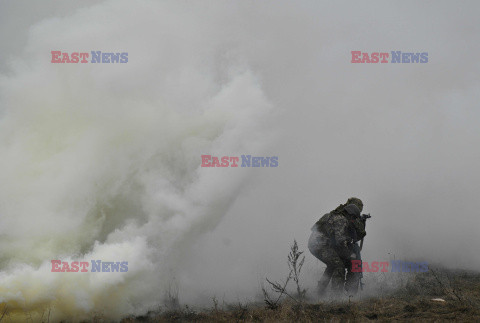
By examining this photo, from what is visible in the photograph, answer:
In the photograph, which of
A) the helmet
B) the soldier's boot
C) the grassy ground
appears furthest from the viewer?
the helmet

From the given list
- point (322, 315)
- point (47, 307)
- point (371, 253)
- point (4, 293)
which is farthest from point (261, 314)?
point (371, 253)

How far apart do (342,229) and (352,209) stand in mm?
787

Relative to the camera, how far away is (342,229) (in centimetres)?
1212

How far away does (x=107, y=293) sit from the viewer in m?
12.2

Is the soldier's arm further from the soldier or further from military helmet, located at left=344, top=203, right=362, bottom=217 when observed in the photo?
military helmet, located at left=344, top=203, right=362, bottom=217

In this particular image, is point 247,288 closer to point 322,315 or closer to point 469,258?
point 322,315

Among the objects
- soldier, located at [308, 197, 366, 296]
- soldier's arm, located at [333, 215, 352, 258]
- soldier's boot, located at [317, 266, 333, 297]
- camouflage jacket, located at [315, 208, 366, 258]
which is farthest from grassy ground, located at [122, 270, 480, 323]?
camouflage jacket, located at [315, 208, 366, 258]

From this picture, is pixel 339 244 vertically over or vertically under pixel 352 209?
under

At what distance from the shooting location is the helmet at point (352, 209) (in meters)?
12.5

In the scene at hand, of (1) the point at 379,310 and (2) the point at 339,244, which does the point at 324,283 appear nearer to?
(2) the point at 339,244

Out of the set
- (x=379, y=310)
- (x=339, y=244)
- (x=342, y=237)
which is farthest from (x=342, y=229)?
(x=379, y=310)

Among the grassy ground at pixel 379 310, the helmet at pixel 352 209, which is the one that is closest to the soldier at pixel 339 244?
the helmet at pixel 352 209

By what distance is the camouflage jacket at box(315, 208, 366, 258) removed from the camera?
12.0 meters

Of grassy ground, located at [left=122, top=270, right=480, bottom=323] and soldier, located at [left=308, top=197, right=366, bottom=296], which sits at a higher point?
soldier, located at [left=308, top=197, right=366, bottom=296]
